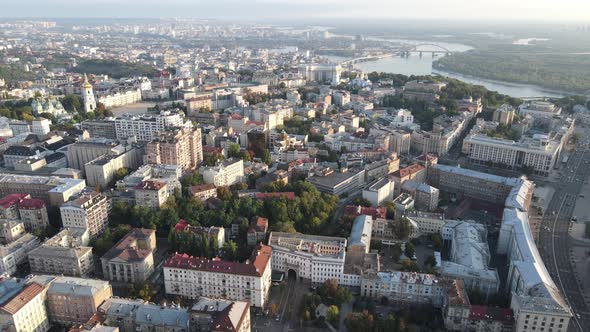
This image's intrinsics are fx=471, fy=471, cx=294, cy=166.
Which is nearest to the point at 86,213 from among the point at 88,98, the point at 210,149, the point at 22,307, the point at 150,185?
the point at 150,185

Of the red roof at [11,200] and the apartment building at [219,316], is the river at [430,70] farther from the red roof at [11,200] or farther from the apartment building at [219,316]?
the red roof at [11,200]

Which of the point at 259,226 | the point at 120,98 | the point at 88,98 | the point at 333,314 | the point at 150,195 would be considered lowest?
the point at 333,314

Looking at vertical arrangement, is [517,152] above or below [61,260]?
above

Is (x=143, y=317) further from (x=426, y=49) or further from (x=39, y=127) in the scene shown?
(x=426, y=49)

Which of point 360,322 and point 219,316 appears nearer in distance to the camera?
point 219,316

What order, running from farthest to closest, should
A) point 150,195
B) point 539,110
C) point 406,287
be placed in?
point 539,110 < point 150,195 < point 406,287

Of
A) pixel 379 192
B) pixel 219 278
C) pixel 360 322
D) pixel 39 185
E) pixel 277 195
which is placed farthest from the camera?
pixel 379 192

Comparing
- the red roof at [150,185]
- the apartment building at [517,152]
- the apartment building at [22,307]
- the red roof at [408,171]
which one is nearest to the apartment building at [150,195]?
the red roof at [150,185]
